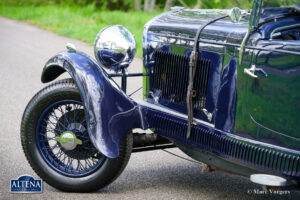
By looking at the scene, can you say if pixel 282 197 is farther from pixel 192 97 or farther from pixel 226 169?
pixel 192 97

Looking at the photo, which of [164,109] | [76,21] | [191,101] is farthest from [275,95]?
[76,21]

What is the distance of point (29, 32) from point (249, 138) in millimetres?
11406

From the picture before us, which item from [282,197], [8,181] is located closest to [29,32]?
[8,181]

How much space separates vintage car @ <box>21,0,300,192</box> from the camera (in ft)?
10.1

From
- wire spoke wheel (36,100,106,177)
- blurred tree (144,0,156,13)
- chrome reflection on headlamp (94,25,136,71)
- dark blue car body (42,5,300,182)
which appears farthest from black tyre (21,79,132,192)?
blurred tree (144,0,156,13)

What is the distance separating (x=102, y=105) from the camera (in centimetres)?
364

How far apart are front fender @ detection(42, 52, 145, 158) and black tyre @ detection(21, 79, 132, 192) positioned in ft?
0.32

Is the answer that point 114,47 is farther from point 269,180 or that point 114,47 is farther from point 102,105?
point 269,180

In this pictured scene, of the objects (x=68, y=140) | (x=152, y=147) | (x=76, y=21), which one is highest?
(x=68, y=140)

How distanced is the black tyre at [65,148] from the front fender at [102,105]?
0.10 metres

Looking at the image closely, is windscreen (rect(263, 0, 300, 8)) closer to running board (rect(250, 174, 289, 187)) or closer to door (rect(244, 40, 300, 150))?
door (rect(244, 40, 300, 150))

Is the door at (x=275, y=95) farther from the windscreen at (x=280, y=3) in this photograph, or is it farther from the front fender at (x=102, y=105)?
the front fender at (x=102, y=105)

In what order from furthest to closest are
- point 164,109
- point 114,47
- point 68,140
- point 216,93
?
1. point 114,47
2. point 164,109
3. point 68,140
4. point 216,93

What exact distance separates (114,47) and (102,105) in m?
0.57
